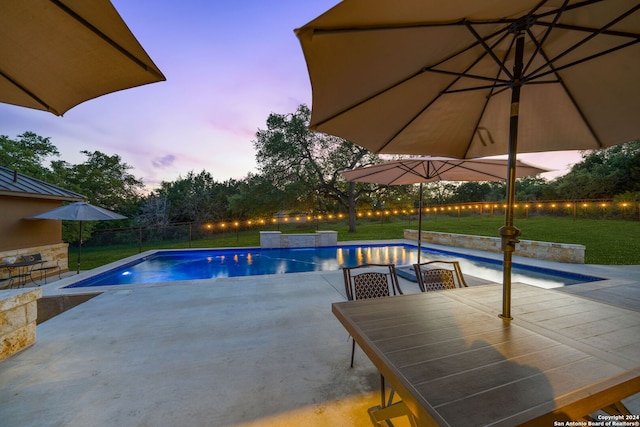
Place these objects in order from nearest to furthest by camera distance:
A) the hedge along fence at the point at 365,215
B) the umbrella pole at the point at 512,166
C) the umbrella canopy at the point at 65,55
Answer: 1. the umbrella canopy at the point at 65,55
2. the umbrella pole at the point at 512,166
3. the hedge along fence at the point at 365,215

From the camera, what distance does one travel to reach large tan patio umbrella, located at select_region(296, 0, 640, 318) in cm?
136

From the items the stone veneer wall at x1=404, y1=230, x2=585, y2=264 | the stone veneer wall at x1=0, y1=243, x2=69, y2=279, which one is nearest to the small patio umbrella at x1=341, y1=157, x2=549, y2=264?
the stone veneer wall at x1=404, y1=230, x2=585, y2=264

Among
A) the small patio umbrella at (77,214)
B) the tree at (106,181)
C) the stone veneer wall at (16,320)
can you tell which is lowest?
the stone veneer wall at (16,320)

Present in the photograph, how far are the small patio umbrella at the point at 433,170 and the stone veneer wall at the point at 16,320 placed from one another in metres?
4.48

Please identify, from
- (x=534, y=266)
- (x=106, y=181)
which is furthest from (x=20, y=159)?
(x=534, y=266)

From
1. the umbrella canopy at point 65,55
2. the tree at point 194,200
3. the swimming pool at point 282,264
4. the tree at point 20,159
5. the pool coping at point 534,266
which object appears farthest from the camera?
the tree at point 194,200

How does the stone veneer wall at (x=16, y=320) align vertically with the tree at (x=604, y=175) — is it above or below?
below

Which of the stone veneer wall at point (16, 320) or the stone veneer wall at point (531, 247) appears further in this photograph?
the stone veneer wall at point (531, 247)

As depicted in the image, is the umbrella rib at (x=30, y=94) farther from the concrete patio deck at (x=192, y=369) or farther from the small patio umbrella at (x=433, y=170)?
the small patio umbrella at (x=433, y=170)

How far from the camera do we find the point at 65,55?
4.82 feet

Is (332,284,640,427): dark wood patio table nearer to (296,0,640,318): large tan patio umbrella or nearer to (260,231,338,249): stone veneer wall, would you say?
(296,0,640,318): large tan patio umbrella

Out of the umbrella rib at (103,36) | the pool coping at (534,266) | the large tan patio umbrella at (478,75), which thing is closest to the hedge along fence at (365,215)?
the pool coping at (534,266)

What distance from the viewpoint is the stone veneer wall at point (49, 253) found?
238 inches

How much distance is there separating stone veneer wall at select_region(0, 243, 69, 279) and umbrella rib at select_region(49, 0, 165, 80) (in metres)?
7.78
